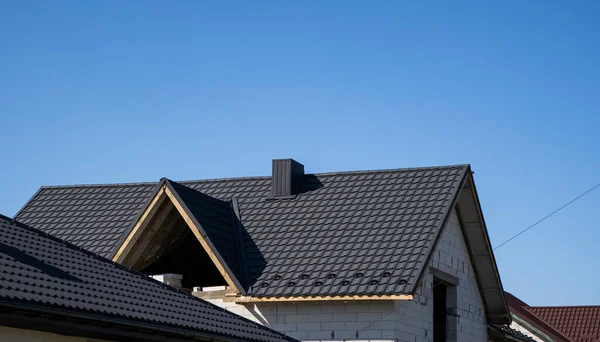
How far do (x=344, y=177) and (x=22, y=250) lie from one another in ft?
37.9

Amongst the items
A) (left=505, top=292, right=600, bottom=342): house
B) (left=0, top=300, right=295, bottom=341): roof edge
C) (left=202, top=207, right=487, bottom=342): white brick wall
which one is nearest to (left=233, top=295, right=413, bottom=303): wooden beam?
(left=202, top=207, right=487, bottom=342): white brick wall

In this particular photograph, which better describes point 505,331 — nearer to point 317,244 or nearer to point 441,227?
point 441,227

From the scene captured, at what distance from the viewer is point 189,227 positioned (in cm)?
2180

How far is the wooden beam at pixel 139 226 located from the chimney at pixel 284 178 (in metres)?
3.32

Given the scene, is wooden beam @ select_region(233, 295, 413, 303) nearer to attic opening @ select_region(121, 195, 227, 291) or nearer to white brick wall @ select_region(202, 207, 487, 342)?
white brick wall @ select_region(202, 207, 487, 342)

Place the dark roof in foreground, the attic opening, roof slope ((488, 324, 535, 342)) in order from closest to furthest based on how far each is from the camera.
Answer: the dark roof in foreground
the attic opening
roof slope ((488, 324, 535, 342))

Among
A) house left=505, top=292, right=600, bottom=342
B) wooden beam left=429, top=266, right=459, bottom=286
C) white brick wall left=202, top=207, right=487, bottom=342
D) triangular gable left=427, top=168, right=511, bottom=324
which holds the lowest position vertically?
white brick wall left=202, top=207, right=487, bottom=342

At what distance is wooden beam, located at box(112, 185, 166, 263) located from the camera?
20611 mm

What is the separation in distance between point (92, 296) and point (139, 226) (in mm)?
8745

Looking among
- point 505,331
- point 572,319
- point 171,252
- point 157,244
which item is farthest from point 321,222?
point 572,319

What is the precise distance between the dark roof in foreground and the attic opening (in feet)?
20.0

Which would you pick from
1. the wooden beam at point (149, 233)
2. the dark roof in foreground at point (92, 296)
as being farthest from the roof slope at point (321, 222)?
the dark roof in foreground at point (92, 296)

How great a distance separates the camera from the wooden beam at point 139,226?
67.6ft

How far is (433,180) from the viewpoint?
2212cm
